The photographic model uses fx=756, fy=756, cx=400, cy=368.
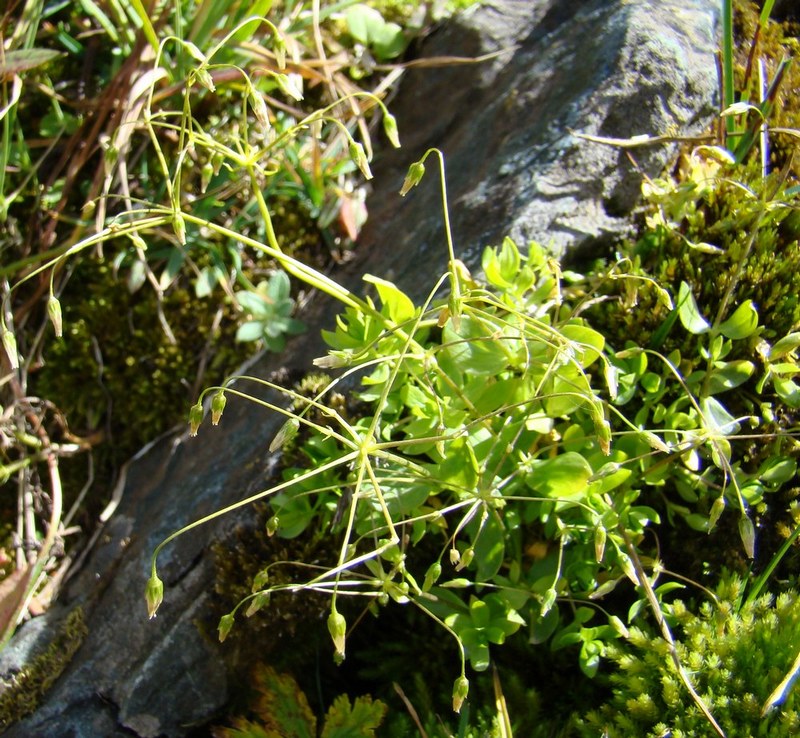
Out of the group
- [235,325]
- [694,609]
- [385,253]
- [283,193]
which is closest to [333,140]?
[283,193]

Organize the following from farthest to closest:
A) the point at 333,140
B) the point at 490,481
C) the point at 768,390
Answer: the point at 333,140, the point at 768,390, the point at 490,481

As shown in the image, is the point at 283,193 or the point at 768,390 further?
the point at 283,193

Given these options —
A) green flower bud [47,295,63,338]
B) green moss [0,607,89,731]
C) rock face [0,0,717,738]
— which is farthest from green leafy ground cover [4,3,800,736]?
green moss [0,607,89,731]

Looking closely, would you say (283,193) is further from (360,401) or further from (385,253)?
(360,401)

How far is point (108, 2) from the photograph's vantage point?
2.57 meters

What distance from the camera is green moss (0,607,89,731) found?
84.8 inches

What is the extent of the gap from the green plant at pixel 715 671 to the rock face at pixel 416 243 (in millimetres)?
997

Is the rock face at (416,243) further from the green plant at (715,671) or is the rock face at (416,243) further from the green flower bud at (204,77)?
the green plant at (715,671)

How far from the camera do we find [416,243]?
7.81ft

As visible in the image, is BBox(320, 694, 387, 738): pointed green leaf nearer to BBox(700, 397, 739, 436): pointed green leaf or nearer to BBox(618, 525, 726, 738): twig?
BBox(618, 525, 726, 738): twig

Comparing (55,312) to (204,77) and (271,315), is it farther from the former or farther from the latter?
(271,315)

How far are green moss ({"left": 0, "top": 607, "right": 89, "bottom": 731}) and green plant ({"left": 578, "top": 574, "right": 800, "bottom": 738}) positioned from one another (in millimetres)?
1494

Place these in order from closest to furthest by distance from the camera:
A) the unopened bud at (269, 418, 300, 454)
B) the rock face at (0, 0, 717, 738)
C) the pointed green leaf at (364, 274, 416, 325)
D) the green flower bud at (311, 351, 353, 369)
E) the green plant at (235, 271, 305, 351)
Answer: the unopened bud at (269, 418, 300, 454) < the green flower bud at (311, 351, 353, 369) < the pointed green leaf at (364, 274, 416, 325) < the rock face at (0, 0, 717, 738) < the green plant at (235, 271, 305, 351)

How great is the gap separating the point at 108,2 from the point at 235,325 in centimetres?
117
